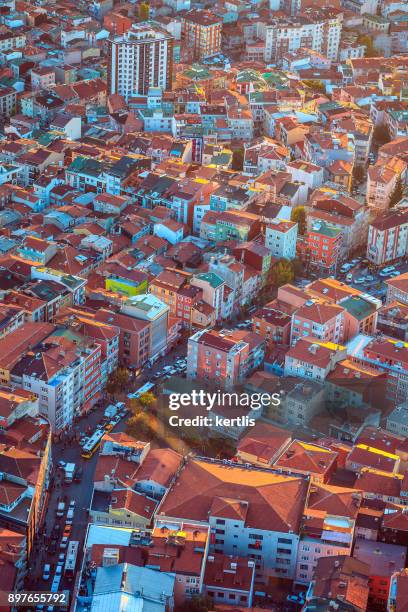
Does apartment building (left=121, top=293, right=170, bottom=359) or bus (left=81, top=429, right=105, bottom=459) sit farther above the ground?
apartment building (left=121, top=293, right=170, bottom=359)

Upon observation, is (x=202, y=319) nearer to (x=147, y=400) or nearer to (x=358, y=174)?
(x=147, y=400)

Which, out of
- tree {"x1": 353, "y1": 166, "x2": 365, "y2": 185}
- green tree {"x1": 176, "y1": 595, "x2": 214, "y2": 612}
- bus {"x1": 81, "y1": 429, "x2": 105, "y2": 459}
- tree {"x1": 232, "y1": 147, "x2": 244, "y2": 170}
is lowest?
tree {"x1": 353, "y1": 166, "x2": 365, "y2": 185}

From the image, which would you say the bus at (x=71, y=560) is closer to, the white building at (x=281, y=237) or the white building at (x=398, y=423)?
the white building at (x=398, y=423)

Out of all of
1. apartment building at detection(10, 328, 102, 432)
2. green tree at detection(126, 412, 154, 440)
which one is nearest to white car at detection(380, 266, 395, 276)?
apartment building at detection(10, 328, 102, 432)

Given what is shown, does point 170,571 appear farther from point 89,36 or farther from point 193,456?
point 89,36

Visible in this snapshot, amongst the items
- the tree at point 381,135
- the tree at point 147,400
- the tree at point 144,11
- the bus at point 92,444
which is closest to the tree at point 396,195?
the tree at point 381,135

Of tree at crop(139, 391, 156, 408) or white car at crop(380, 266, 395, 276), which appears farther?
white car at crop(380, 266, 395, 276)

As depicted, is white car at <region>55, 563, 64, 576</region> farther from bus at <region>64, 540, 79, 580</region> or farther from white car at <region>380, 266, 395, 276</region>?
white car at <region>380, 266, 395, 276</region>
